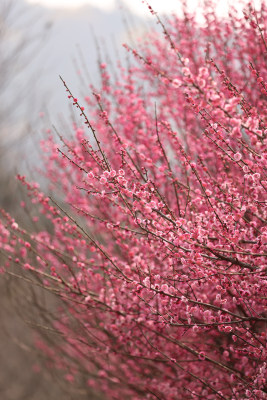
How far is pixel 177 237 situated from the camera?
234cm

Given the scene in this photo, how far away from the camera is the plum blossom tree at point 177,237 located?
2404 millimetres

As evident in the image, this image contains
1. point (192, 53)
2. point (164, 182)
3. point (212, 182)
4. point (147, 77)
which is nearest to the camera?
point (212, 182)

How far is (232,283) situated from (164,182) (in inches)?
106

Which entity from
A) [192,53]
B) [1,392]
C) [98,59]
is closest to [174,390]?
[98,59]

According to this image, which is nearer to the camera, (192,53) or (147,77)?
(192,53)

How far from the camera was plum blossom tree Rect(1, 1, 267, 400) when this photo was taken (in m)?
2.40

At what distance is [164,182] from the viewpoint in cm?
498

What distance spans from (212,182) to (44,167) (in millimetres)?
4684

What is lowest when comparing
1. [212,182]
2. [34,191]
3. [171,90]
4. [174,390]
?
[174,390]

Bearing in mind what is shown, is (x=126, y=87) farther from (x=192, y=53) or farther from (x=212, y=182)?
(x=212, y=182)

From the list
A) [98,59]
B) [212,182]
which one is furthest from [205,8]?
[212,182]

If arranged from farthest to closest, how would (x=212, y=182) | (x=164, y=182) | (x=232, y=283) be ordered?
1. (x=164, y=182)
2. (x=212, y=182)
3. (x=232, y=283)

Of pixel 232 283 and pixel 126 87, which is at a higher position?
pixel 126 87

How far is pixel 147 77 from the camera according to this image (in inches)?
241
